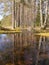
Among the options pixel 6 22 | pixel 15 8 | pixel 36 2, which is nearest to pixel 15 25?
pixel 15 8

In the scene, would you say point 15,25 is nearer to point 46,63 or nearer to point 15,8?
point 15,8

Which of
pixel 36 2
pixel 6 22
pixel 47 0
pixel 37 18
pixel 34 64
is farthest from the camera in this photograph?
pixel 6 22

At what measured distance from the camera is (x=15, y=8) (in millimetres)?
23672

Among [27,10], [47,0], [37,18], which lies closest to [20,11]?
[27,10]

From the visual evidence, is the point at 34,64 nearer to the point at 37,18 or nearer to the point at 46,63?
the point at 46,63

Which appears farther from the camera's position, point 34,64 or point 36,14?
point 36,14

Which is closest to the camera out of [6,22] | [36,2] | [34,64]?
[34,64]

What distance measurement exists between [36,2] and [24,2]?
4.67 feet

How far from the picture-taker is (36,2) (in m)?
23.6

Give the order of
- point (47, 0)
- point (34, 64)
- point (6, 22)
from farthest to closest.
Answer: point (6, 22)
point (47, 0)
point (34, 64)

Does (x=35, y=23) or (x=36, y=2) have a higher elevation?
(x=36, y=2)

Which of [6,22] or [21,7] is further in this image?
[6,22]

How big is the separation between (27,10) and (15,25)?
3.75m

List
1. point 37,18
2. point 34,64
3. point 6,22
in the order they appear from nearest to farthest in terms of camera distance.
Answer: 1. point 34,64
2. point 37,18
3. point 6,22
